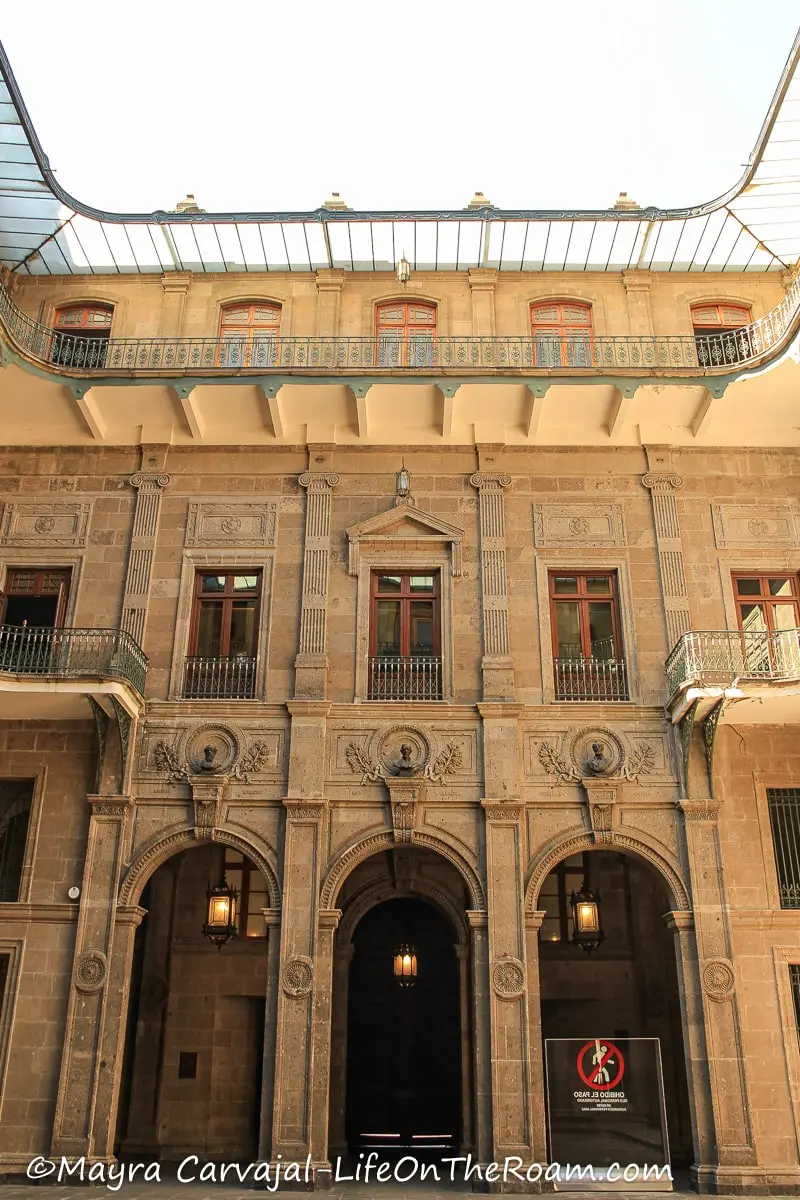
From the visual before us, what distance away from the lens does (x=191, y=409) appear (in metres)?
16.7

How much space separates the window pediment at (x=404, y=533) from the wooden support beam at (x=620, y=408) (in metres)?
3.08


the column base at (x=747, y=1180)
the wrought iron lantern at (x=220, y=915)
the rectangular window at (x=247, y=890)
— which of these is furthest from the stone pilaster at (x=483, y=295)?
the column base at (x=747, y=1180)

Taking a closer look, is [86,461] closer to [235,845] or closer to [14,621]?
[14,621]

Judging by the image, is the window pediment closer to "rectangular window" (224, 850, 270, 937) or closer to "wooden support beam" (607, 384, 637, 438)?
"wooden support beam" (607, 384, 637, 438)

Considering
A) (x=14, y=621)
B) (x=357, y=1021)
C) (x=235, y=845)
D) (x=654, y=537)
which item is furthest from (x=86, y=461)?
(x=357, y=1021)

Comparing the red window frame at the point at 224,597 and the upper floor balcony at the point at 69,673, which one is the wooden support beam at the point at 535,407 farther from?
the upper floor balcony at the point at 69,673

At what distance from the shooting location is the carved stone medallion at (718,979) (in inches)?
541

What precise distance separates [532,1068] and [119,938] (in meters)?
5.88

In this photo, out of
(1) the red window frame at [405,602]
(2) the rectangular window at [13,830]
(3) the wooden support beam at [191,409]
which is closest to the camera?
(2) the rectangular window at [13,830]

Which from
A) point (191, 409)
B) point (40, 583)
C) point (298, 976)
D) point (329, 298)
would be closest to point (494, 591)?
point (191, 409)

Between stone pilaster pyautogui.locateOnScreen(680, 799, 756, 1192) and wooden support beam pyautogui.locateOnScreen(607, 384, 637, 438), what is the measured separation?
6161 millimetres

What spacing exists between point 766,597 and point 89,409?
1124 centimetres

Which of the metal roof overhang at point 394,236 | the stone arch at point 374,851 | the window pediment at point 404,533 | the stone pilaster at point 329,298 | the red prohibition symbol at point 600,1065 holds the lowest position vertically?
the red prohibition symbol at point 600,1065

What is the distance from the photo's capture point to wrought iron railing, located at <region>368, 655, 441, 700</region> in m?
15.6
